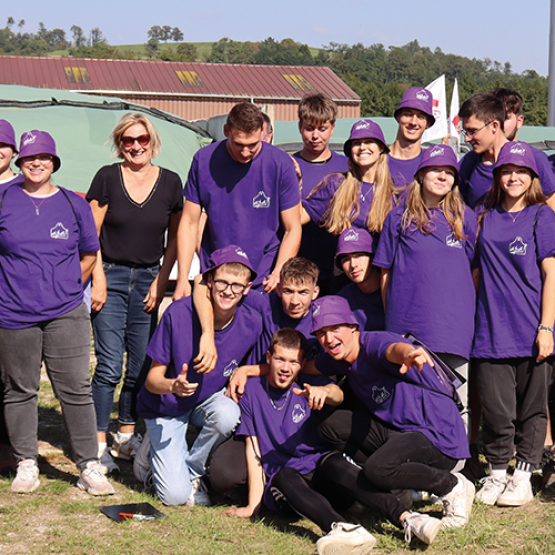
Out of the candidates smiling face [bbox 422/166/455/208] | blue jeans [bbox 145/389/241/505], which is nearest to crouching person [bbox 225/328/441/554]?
blue jeans [bbox 145/389/241/505]

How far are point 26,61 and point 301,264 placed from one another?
3566cm

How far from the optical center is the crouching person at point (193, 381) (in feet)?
11.8

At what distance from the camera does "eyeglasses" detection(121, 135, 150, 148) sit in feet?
13.4

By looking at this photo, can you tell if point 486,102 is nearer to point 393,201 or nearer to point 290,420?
point 393,201

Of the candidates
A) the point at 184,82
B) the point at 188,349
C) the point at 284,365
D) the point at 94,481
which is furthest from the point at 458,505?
the point at 184,82

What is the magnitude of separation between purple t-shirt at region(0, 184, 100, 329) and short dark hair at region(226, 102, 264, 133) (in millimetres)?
986

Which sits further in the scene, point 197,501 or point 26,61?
point 26,61

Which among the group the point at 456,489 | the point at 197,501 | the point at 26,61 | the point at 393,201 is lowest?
the point at 197,501

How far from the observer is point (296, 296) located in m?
3.66

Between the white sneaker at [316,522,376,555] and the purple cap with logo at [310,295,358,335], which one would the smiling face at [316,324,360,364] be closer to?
the purple cap with logo at [310,295,358,335]

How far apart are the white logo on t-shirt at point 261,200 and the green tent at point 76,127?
5406mm

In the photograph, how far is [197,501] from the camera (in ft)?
12.3

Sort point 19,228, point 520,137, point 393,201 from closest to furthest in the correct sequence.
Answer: point 19,228, point 393,201, point 520,137

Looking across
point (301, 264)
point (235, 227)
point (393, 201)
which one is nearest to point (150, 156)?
point (235, 227)
